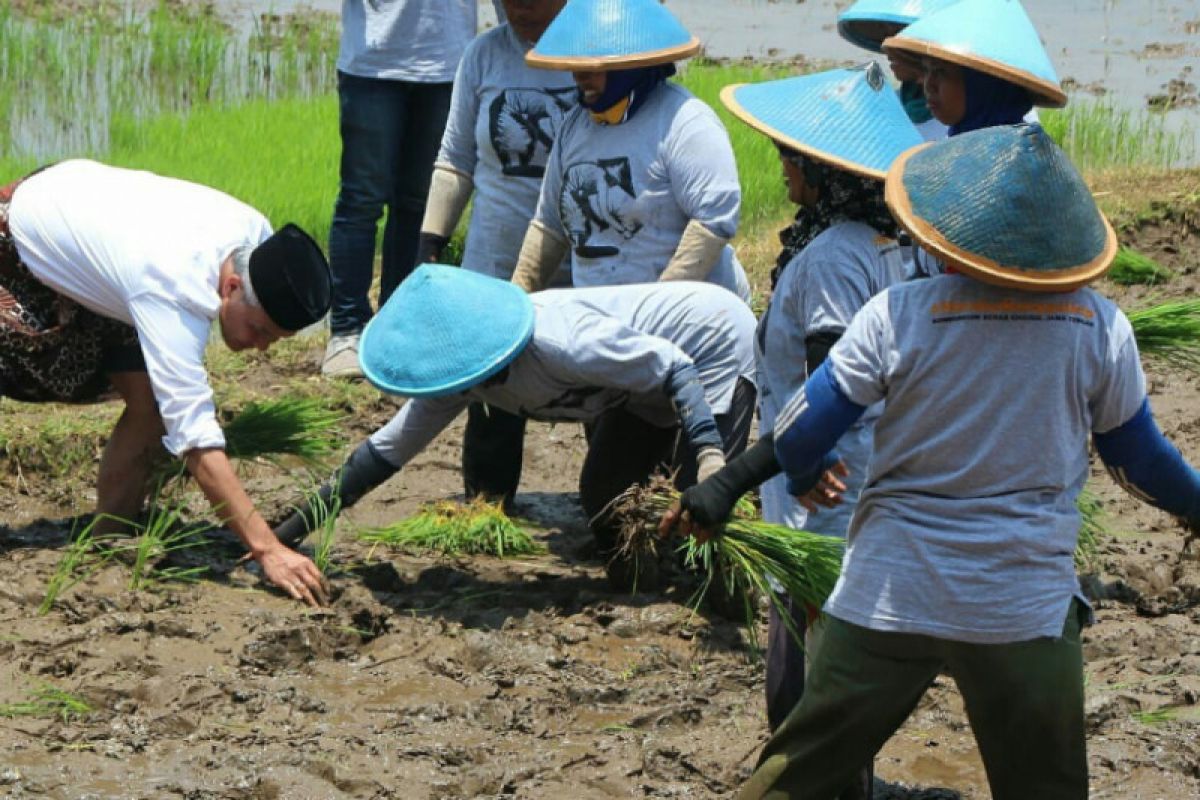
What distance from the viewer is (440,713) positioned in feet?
14.8

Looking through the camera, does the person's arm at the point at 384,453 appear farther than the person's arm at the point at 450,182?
A: No

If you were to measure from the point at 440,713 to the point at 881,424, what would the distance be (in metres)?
1.62

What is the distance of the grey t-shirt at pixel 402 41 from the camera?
682 cm

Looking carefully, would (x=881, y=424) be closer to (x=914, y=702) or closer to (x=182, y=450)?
(x=914, y=702)

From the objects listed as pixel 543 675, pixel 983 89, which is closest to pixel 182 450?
pixel 543 675

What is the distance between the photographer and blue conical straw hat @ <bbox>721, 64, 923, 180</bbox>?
398cm

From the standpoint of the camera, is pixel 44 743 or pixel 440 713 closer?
pixel 44 743

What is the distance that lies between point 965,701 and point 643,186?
2251 millimetres

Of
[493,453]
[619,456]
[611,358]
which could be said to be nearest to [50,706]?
[611,358]

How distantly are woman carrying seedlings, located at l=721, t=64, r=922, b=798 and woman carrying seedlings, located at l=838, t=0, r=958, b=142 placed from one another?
1.73ft

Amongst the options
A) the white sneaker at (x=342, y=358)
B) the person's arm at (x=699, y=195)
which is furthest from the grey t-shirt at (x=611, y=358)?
the white sneaker at (x=342, y=358)

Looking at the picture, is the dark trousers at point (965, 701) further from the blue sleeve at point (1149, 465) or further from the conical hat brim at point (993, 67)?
the conical hat brim at point (993, 67)

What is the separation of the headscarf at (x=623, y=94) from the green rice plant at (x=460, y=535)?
1.22 meters

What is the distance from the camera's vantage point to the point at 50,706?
14.2 feet
